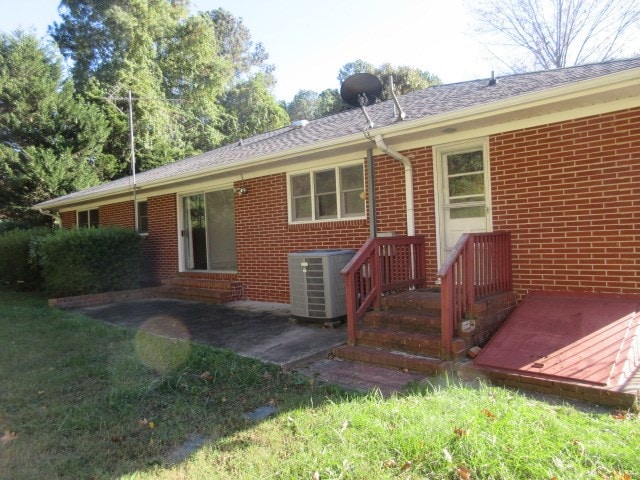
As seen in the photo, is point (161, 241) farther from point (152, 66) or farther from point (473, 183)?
point (152, 66)

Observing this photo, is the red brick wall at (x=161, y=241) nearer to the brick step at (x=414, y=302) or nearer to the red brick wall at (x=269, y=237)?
the red brick wall at (x=269, y=237)

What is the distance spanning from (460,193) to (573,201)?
4.86ft

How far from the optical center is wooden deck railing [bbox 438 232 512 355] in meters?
4.76

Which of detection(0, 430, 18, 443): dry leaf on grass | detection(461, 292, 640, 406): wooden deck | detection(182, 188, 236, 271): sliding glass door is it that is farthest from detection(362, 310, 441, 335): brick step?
detection(182, 188, 236, 271): sliding glass door

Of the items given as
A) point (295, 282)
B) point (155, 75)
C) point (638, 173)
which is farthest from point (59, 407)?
point (155, 75)

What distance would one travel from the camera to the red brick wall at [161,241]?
1137 centimetres

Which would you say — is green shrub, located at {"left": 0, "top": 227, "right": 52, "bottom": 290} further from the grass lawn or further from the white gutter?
the white gutter

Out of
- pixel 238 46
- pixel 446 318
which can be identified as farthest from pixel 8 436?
pixel 238 46

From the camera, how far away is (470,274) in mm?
5059

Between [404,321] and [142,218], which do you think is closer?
[404,321]

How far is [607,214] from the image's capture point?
17.1 ft

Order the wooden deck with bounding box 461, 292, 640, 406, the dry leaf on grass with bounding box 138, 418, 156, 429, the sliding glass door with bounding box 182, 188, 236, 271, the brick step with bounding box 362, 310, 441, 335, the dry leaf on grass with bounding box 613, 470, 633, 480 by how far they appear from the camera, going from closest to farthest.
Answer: the dry leaf on grass with bounding box 613, 470, 633, 480
the dry leaf on grass with bounding box 138, 418, 156, 429
the wooden deck with bounding box 461, 292, 640, 406
the brick step with bounding box 362, 310, 441, 335
the sliding glass door with bounding box 182, 188, 236, 271

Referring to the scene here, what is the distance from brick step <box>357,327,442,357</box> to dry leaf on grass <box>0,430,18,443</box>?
3369mm

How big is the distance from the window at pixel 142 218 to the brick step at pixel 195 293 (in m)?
2.37
